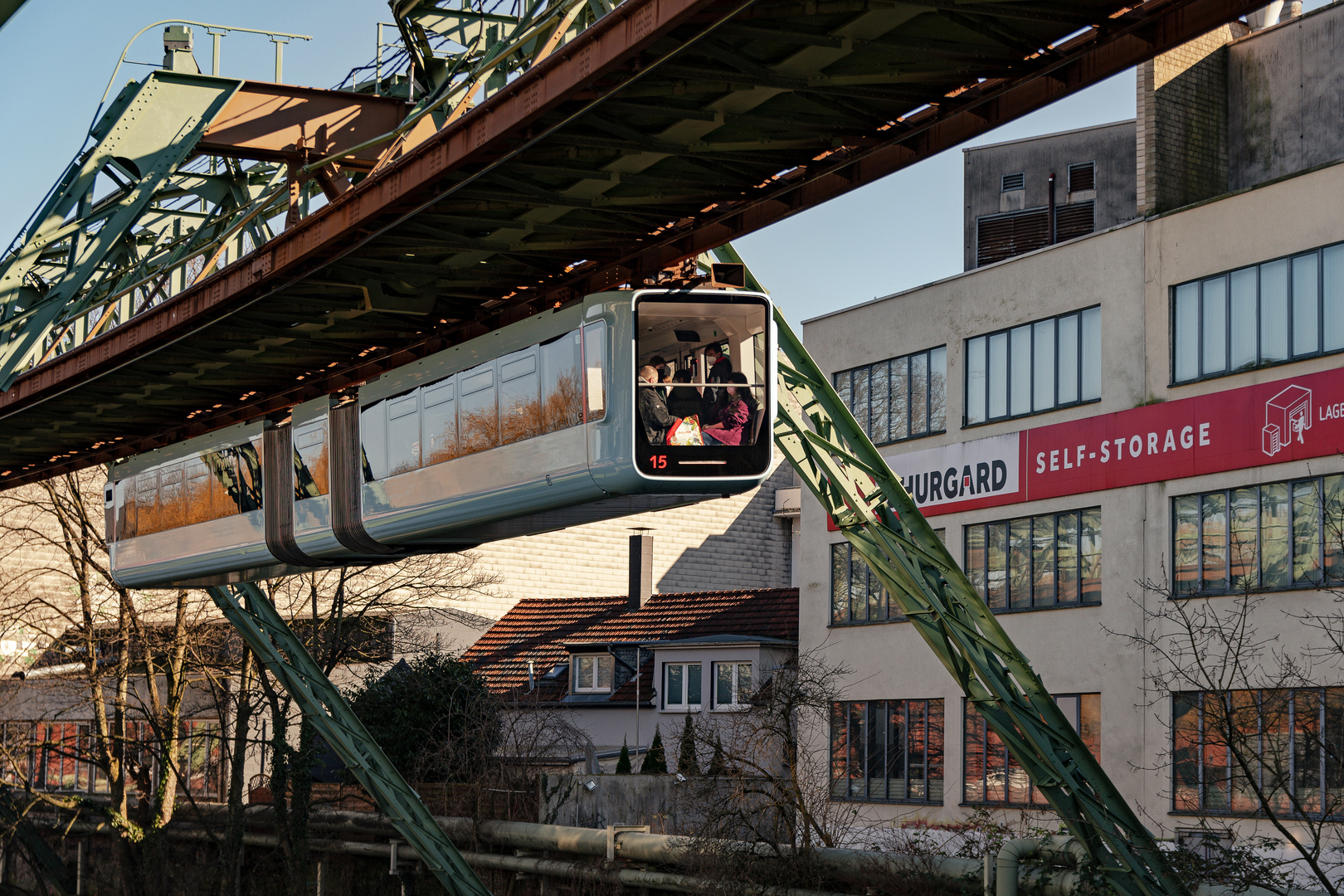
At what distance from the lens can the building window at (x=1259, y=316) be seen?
25.5 m

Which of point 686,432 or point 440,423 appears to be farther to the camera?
point 440,423

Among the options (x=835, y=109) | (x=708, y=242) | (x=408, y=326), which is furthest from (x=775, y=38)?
(x=408, y=326)

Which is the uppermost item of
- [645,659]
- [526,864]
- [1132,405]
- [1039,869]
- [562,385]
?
[1132,405]

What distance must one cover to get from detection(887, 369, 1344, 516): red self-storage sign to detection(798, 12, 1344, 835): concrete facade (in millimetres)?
115

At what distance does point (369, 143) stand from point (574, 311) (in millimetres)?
4396

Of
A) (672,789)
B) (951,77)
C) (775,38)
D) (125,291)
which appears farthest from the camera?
(672,789)

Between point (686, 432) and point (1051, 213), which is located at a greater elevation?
point (1051, 213)

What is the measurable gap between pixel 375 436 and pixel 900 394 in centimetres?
1898

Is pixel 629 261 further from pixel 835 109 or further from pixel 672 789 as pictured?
pixel 672 789

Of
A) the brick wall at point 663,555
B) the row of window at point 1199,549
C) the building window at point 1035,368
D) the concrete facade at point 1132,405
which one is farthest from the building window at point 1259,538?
the brick wall at point 663,555

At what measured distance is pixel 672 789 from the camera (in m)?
26.3

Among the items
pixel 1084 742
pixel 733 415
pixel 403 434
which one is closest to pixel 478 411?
pixel 403 434

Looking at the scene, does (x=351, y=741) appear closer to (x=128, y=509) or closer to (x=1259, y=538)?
(x=128, y=509)

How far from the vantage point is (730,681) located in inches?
1515
